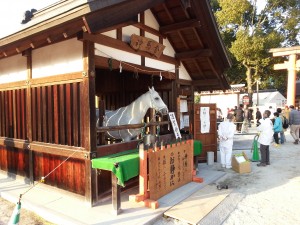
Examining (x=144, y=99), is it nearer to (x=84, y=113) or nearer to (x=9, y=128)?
(x=84, y=113)

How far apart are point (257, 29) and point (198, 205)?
2525 centimetres

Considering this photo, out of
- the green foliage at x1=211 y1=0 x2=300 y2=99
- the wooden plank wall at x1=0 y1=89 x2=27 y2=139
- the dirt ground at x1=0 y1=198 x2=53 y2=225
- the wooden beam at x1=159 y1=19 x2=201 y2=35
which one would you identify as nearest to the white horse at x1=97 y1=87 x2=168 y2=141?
the wooden beam at x1=159 y1=19 x2=201 y2=35

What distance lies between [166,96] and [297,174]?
5139 mm

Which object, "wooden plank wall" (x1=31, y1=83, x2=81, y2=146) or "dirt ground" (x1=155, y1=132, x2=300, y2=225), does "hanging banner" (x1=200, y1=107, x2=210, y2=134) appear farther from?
"wooden plank wall" (x1=31, y1=83, x2=81, y2=146)

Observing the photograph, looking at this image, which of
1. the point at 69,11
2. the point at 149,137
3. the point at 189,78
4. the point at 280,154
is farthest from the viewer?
the point at 280,154

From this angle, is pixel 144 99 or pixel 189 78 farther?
pixel 189 78

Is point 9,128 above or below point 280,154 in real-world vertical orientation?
above

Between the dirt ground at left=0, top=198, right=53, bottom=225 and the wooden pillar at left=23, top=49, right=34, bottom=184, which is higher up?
the wooden pillar at left=23, top=49, right=34, bottom=184

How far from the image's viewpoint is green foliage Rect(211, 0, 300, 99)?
82.1ft

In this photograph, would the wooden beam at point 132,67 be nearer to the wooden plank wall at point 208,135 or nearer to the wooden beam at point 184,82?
the wooden beam at point 184,82

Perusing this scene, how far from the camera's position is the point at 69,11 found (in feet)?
15.0

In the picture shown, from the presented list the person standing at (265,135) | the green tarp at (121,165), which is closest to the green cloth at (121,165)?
the green tarp at (121,165)

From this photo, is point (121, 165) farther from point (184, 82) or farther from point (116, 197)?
point (184, 82)

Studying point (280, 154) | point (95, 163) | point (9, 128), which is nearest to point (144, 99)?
point (95, 163)
